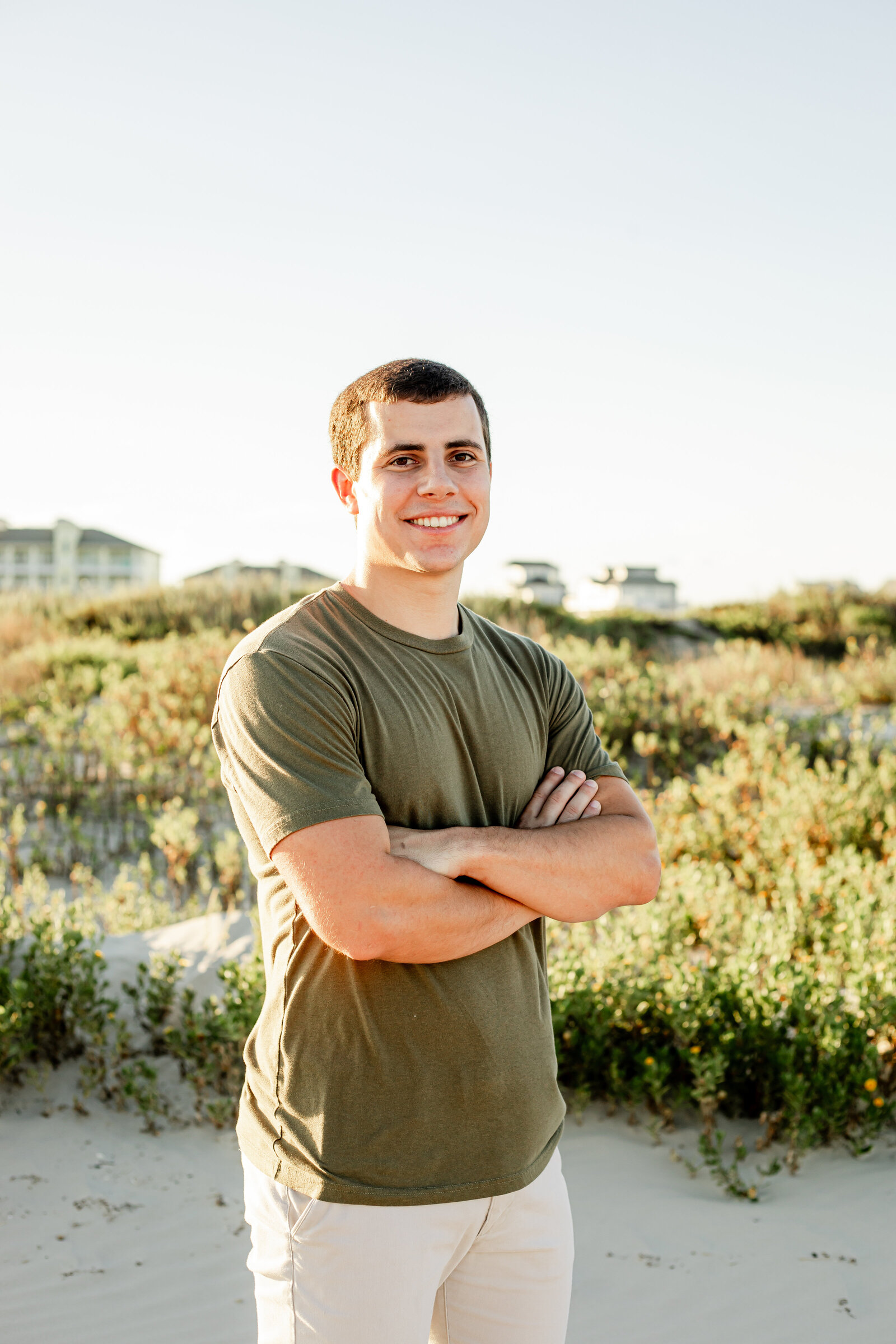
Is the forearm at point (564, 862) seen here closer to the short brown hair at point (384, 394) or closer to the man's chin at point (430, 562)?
the man's chin at point (430, 562)

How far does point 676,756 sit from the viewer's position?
9.45 m

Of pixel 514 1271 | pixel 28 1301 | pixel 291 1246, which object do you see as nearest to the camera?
pixel 291 1246

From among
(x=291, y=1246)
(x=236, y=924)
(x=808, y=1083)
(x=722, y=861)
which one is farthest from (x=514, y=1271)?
(x=722, y=861)

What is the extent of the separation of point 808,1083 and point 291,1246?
2.61m

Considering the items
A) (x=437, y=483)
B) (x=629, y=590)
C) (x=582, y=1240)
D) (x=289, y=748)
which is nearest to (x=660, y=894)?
(x=582, y=1240)

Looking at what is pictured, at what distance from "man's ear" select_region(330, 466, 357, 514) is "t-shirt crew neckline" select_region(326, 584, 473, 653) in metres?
0.20

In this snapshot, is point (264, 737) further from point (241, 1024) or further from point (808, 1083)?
point (808, 1083)

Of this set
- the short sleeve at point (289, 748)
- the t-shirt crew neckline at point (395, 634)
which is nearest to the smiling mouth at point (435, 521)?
the t-shirt crew neckline at point (395, 634)

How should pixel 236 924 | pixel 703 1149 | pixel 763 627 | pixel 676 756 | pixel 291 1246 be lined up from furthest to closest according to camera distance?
pixel 763 627, pixel 676 756, pixel 236 924, pixel 703 1149, pixel 291 1246

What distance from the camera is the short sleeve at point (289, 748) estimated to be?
1.71m

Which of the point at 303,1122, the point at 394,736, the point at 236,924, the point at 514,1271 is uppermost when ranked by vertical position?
the point at 394,736

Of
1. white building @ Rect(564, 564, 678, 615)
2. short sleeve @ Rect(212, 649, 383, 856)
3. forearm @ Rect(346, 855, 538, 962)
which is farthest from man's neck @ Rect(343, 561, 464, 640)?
white building @ Rect(564, 564, 678, 615)

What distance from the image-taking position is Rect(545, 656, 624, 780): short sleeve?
2305mm

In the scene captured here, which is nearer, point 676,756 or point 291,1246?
point 291,1246
